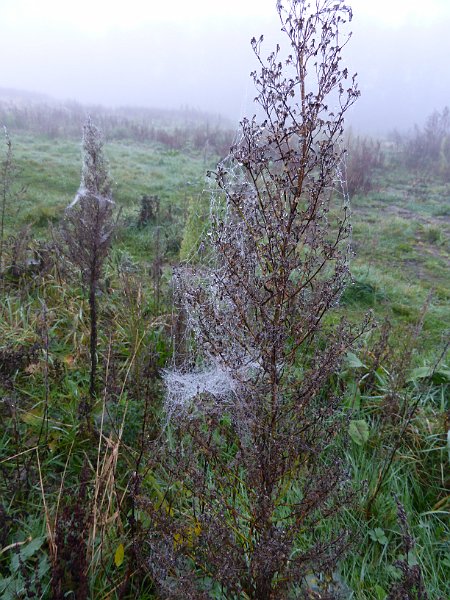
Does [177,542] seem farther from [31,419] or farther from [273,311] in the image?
[31,419]

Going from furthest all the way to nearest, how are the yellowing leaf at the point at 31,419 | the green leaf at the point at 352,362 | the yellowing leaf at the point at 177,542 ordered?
the green leaf at the point at 352,362, the yellowing leaf at the point at 31,419, the yellowing leaf at the point at 177,542

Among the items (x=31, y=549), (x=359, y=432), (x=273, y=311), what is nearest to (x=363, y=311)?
(x=359, y=432)

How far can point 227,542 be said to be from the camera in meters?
1.76

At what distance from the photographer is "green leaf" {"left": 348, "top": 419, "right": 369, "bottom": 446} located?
2.96 m

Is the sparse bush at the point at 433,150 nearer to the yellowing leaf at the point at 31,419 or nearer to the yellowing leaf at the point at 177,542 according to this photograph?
the yellowing leaf at the point at 31,419

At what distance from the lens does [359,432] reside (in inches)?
118

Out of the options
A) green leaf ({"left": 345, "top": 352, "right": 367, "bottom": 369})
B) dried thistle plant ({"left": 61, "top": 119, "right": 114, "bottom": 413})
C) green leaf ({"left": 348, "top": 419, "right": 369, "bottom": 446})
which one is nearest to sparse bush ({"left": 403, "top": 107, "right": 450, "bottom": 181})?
green leaf ({"left": 345, "top": 352, "right": 367, "bottom": 369})

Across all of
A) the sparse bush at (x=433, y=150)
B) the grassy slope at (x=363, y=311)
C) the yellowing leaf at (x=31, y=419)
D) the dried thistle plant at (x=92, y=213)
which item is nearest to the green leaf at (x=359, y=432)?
the grassy slope at (x=363, y=311)

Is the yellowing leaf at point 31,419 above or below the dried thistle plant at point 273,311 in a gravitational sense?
below

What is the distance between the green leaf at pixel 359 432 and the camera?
2.96 meters

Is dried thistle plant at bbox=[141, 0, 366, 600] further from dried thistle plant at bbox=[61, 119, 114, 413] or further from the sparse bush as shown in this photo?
the sparse bush

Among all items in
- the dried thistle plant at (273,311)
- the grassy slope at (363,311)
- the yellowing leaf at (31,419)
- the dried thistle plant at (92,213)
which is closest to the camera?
the dried thistle plant at (273,311)

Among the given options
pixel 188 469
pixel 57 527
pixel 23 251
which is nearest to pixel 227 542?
pixel 188 469

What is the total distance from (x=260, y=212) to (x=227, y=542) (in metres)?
1.23
